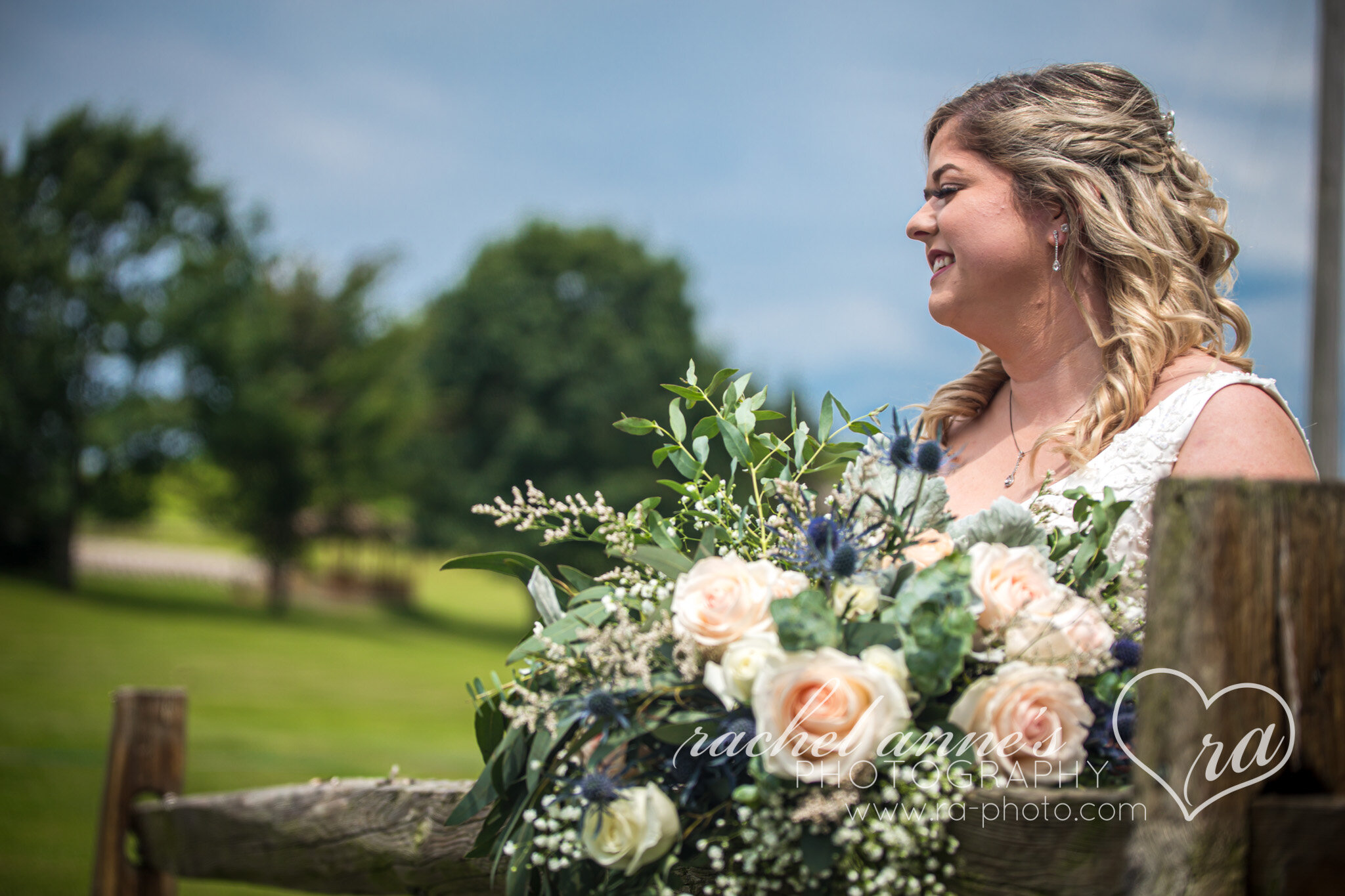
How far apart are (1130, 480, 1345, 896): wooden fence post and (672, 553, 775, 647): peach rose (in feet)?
1.82

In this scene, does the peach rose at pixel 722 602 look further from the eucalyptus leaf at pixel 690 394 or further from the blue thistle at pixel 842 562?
the eucalyptus leaf at pixel 690 394

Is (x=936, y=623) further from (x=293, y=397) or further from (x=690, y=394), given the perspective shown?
(x=293, y=397)

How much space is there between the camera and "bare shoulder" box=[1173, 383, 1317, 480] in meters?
2.22

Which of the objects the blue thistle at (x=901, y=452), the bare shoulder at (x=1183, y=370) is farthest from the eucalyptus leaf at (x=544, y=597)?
the bare shoulder at (x=1183, y=370)

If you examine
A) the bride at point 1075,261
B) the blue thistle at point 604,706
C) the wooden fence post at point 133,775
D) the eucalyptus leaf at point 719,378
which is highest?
the bride at point 1075,261

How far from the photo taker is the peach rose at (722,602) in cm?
150

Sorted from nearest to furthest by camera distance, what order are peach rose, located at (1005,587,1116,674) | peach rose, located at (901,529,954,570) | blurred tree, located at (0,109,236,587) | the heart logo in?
1. the heart logo
2. peach rose, located at (1005,587,1116,674)
3. peach rose, located at (901,529,954,570)
4. blurred tree, located at (0,109,236,587)

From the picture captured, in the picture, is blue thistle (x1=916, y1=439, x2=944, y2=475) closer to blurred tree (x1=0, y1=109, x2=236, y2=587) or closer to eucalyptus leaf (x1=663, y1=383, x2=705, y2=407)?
eucalyptus leaf (x1=663, y1=383, x2=705, y2=407)

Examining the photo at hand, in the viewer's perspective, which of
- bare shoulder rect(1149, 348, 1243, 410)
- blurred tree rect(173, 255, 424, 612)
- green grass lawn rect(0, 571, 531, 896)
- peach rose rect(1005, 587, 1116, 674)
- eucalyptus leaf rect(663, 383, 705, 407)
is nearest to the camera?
peach rose rect(1005, 587, 1116, 674)

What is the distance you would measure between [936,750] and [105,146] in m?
37.2

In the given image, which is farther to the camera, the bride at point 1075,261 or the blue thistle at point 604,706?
the bride at point 1075,261

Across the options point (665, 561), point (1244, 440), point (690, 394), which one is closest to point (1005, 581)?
point (665, 561)

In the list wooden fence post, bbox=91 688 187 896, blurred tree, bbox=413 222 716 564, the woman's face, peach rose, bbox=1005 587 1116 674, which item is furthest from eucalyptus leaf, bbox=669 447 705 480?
blurred tree, bbox=413 222 716 564

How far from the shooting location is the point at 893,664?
1445mm
